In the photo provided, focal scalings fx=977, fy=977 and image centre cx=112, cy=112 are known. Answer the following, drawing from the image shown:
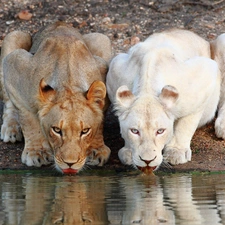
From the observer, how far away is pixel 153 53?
9391 millimetres

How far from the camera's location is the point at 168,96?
881 centimetres

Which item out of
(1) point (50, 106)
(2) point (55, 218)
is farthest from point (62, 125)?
(2) point (55, 218)

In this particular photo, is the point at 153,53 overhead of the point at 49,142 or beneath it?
overhead

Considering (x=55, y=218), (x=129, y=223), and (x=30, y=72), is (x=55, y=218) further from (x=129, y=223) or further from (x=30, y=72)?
(x=30, y=72)

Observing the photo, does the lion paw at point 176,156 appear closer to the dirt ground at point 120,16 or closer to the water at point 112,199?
the water at point 112,199

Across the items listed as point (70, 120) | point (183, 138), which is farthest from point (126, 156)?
point (70, 120)

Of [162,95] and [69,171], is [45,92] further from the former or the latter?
[162,95]

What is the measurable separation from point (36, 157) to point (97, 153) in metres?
0.61

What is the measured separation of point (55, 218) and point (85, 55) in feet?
9.99

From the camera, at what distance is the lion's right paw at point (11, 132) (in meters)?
10.3

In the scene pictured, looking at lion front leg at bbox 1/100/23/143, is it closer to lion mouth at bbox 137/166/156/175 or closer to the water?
the water

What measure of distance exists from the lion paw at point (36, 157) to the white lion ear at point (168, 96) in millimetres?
1462

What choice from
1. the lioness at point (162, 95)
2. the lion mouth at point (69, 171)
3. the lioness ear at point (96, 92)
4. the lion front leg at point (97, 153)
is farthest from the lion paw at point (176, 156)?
the lion mouth at point (69, 171)

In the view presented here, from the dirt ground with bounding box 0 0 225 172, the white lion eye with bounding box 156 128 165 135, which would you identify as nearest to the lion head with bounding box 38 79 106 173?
the white lion eye with bounding box 156 128 165 135
